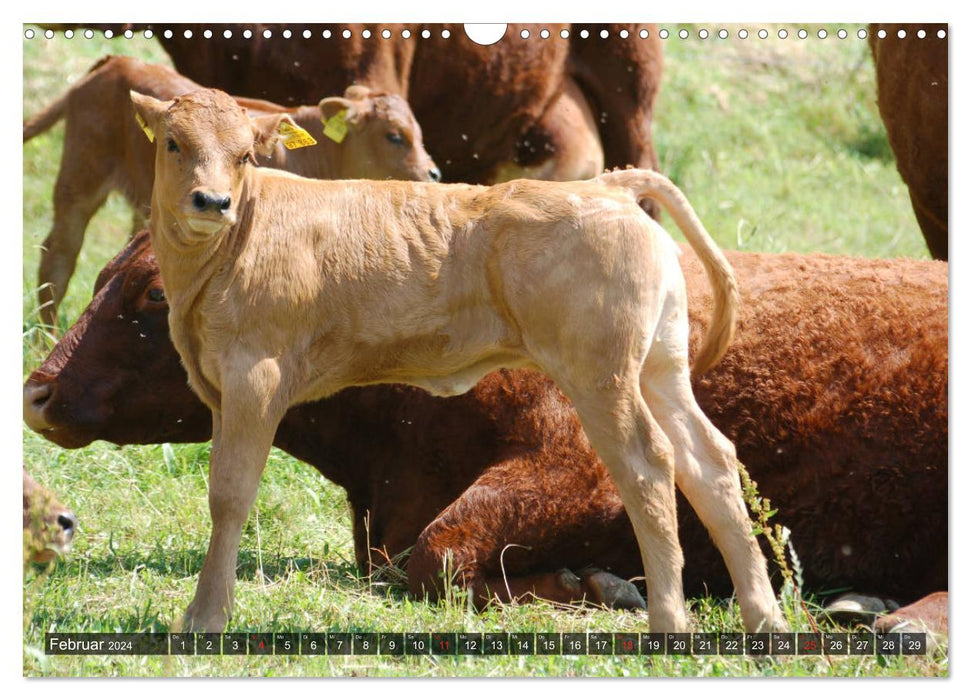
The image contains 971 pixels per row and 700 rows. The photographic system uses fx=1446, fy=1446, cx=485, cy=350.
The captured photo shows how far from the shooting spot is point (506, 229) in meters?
4.64

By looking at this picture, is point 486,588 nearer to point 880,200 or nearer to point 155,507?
point 155,507

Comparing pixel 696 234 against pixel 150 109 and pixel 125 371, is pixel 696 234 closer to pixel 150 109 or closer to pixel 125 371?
pixel 150 109

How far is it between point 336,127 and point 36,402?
2.67 meters

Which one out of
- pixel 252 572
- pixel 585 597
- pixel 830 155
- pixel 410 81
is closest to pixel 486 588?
pixel 585 597

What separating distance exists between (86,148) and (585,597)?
17.1ft

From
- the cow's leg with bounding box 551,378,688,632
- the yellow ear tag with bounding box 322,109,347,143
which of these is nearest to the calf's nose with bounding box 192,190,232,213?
the cow's leg with bounding box 551,378,688,632

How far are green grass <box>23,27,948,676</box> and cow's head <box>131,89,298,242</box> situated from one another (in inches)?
48.0

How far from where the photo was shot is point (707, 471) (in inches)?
187

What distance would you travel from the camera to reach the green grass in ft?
14.3

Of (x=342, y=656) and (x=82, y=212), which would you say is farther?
(x=82, y=212)

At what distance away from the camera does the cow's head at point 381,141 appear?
8.71 m

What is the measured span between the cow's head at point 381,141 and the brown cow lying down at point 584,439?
2.93 meters

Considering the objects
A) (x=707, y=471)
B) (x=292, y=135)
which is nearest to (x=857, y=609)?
(x=707, y=471)

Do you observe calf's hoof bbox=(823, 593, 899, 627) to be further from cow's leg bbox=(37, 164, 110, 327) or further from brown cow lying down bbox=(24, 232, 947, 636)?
cow's leg bbox=(37, 164, 110, 327)
